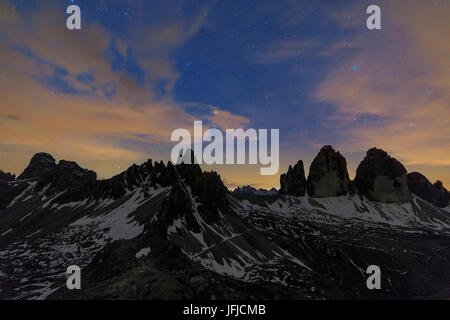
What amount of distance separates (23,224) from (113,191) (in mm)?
52100

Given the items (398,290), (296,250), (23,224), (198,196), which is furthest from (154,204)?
(398,290)

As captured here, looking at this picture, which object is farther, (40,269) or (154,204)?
(154,204)

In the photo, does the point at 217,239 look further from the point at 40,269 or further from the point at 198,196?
the point at 40,269

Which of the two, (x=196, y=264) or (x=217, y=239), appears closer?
(x=196, y=264)

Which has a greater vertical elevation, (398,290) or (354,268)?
(354,268)

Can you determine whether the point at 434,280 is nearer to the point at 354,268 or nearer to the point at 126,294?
the point at 354,268

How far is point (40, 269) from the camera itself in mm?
85875

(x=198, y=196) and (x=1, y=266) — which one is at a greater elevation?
(x=198, y=196)

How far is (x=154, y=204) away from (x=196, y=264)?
6119 centimetres

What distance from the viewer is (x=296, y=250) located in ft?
372
